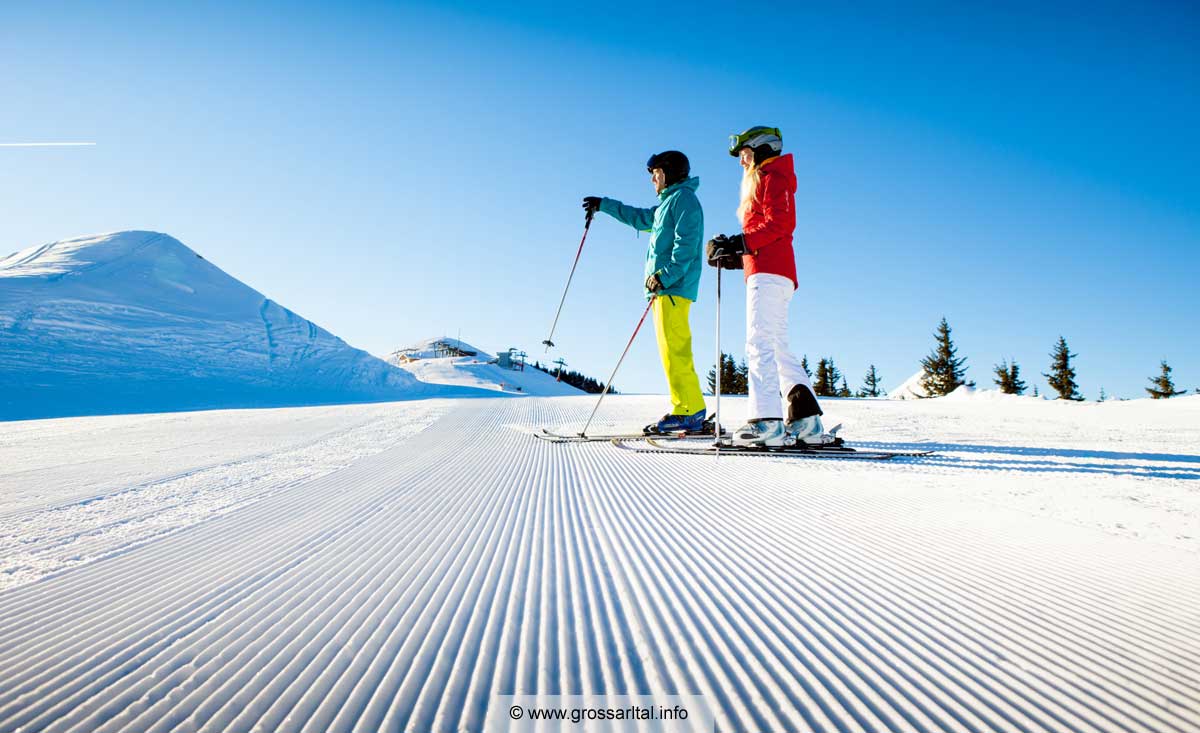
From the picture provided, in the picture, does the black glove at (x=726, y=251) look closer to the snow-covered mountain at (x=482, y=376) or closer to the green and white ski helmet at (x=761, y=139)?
the green and white ski helmet at (x=761, y=139)

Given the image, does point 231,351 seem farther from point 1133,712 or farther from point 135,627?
point 1133,712

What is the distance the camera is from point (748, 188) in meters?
3.51

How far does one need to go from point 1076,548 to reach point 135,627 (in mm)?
2309

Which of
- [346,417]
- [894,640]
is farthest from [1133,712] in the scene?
[346,417]

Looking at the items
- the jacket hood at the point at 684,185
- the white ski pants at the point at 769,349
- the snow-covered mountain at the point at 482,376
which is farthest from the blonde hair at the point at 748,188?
the snow-covered mountain at the point at 482,376

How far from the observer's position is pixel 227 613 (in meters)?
0.96

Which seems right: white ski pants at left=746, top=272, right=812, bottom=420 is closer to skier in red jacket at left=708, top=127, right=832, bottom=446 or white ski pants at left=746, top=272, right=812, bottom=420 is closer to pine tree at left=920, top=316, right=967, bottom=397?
skier in red jacket at left=708, top=127, right=832, bottom=446

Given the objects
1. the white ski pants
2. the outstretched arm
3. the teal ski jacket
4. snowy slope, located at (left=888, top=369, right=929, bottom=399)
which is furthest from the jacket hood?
snowy slope, located at (left=888, top=369, right=929, bottom=399)

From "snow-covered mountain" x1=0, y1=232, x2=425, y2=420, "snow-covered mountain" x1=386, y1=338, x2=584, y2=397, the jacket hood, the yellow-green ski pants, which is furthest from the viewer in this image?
"snow-covered mountain" x1=386, y1=338, x2=584, y2=397

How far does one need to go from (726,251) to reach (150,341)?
15.1m

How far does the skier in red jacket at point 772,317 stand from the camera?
3262mm

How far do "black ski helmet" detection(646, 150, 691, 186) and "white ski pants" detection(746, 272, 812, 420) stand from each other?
174cm

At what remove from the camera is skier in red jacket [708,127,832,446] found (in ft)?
10.7

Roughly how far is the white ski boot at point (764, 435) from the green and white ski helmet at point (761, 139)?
1982mm
